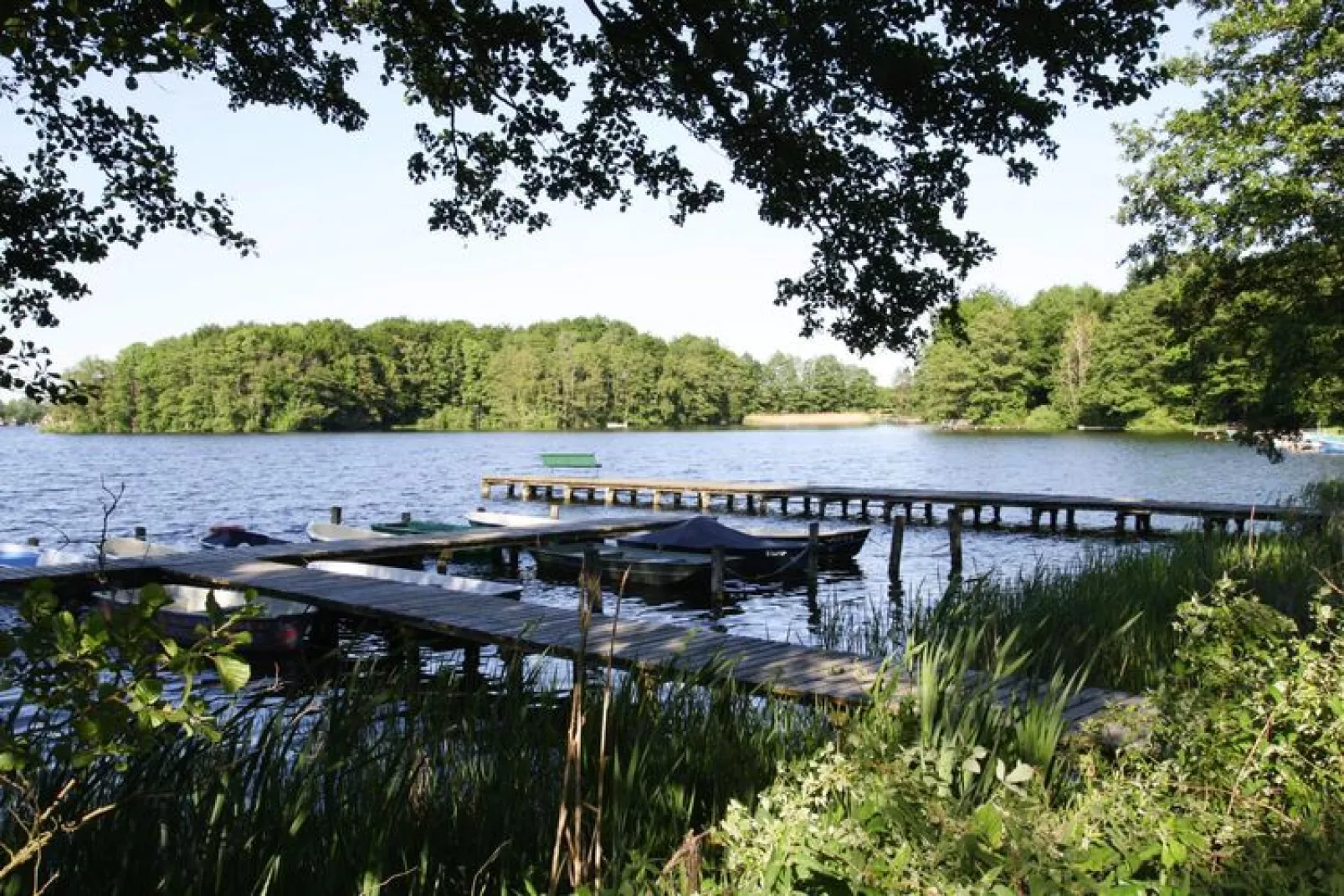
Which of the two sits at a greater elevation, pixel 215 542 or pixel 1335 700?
pixel 1335 700

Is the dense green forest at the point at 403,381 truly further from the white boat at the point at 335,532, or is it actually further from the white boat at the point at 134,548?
the white boat at the point at 134,548

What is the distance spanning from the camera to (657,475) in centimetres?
4644

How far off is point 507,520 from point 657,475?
24.5 meters

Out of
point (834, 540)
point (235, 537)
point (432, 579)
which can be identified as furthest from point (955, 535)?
point (235, 537)

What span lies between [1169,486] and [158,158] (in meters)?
37.3

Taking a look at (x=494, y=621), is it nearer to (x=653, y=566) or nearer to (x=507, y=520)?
(x=653, y=566)

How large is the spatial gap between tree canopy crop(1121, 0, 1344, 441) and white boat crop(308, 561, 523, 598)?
12.8 meters

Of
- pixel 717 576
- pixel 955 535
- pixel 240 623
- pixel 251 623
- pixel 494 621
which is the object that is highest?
pixel 494 621

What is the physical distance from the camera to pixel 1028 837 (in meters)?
2.40

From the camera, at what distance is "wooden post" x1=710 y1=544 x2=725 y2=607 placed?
1642 cm

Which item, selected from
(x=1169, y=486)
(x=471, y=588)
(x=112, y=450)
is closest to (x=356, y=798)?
(x=471, y=588)

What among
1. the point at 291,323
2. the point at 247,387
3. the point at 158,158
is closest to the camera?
the point at 158,158

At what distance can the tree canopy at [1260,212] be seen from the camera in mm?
16188

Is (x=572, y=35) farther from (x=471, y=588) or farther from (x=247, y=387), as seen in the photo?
(x=247, y=387)
